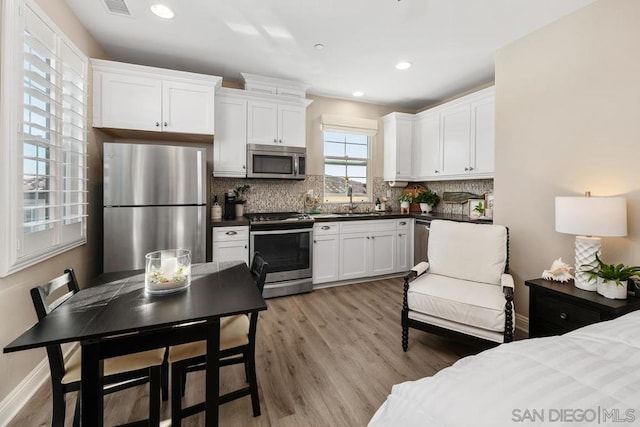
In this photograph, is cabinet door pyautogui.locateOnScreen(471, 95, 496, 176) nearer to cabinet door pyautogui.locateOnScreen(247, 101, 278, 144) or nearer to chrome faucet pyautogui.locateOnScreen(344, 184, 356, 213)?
chrome faucet pyautogui.locateOnScreen(344, 184, 356, 213)

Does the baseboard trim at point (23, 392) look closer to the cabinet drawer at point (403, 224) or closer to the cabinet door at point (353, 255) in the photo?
the cabinet door at point (353, 255)

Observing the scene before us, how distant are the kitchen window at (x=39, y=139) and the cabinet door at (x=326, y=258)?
2396mm

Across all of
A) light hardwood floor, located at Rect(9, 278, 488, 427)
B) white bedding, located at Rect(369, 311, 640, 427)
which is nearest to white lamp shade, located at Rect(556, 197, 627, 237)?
light hardwood floor, located at Rect(9, 278, 488, 427)

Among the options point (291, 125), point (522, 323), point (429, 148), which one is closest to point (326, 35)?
point (291, 125)

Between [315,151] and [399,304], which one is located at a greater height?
[315,151]

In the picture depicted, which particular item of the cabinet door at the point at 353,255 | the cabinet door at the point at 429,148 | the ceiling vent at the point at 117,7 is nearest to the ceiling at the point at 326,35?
the ceiling vent at the point at 117,7

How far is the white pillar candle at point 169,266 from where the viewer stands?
1.49 meters

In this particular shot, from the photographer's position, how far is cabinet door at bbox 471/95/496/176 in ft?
10.9

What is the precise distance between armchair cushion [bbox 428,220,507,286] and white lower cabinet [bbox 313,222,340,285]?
134 centimetres

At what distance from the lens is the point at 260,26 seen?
253 cm

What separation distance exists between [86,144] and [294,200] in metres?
2.41

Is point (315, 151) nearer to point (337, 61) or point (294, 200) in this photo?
point (294, 200)

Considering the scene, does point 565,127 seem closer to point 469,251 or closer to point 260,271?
point 469,251

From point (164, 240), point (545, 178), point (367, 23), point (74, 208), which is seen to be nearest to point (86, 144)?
point (74, 208)
